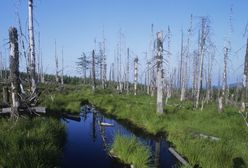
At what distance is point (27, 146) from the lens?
911 cm

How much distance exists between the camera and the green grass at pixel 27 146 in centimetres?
809

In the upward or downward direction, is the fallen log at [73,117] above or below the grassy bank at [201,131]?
below

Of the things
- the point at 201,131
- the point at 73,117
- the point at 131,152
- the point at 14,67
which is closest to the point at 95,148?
the point at 131,152

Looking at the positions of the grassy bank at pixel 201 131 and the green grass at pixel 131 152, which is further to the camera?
the green grass at pixel 131 152

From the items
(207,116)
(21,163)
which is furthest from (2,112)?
(207,116)

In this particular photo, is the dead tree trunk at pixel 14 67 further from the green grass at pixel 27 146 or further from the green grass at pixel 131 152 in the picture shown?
the green grass at pixel 131 152

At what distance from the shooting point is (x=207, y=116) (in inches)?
735

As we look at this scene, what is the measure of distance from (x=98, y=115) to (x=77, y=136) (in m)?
8.64

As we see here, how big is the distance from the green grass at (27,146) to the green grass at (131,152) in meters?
2.17

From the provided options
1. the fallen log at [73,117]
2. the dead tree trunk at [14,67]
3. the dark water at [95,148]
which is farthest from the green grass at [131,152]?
the fallen log at [73,117]

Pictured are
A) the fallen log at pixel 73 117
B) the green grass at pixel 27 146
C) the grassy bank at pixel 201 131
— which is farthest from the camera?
the fallen log at pixel 73 117

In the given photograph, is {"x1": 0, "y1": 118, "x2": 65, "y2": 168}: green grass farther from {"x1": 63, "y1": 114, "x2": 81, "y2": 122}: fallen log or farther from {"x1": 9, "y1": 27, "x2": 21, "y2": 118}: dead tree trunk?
{"x1": 63, "y1": 114, "x2": 81, "y2": 122}: fallen log

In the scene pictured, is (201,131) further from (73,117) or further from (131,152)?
(73,117)

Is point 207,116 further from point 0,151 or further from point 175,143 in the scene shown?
point 0,151
